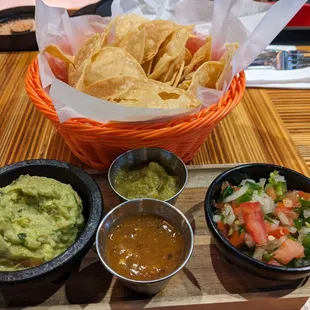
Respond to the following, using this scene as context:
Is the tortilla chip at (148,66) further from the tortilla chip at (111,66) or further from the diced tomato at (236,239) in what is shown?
the diced tomato at (236,239)

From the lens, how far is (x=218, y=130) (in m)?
2.00

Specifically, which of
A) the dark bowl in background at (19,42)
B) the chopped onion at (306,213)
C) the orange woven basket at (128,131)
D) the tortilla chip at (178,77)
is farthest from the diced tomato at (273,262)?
the dark bowl in background at (19,42)

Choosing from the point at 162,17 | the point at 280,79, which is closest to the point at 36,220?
the point at 162,17

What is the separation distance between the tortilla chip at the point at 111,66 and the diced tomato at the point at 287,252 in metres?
0.91

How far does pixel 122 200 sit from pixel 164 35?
0.85 meters

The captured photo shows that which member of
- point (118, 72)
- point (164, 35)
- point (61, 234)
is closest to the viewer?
point (61, 234)

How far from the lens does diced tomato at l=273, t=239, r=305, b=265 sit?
1.21m

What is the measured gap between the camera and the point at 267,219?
1295 millimetres

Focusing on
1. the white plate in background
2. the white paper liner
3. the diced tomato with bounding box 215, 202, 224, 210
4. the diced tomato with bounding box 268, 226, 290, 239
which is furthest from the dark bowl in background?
the diced tomato with bounding box 268, 226, 290, 239

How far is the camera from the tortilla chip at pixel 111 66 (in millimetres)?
1632

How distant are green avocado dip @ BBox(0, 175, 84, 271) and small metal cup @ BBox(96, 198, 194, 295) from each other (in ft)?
0.33

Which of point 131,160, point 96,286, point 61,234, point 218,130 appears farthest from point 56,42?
point 96,286

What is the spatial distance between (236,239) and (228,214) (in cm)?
9

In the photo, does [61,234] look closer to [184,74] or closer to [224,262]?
[224,262]
